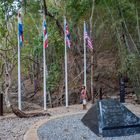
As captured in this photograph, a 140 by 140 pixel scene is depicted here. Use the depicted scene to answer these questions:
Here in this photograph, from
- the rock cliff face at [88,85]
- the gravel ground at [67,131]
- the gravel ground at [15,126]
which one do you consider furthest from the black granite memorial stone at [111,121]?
the rock cliff face at [88,85]

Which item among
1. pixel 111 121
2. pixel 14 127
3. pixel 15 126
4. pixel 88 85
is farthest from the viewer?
pixel 88 85

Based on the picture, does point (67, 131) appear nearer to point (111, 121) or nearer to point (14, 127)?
point (111, 121)

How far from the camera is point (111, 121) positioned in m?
8.27

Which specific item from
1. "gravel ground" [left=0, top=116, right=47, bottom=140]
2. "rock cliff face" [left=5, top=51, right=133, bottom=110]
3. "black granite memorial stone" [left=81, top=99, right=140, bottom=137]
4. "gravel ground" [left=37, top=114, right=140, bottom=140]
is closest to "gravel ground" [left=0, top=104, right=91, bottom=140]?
"gravel ground" [left=0, top=116, right=47, bottom=140]

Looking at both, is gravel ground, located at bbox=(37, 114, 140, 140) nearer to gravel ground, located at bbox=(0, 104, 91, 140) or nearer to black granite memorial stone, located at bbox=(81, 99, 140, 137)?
black granite memorial stone, located at bbox=(81, 99, 140, 137)

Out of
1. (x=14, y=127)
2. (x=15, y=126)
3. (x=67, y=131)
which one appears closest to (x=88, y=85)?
(x=15, y=126)

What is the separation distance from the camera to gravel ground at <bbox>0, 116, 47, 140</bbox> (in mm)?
7887

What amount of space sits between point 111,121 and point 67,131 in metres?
1.10

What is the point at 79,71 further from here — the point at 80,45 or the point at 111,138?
the point at 111,138

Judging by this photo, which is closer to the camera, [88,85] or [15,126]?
[15,126]

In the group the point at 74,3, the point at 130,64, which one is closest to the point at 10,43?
the point at 74,3

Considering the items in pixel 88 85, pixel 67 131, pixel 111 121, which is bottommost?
pixel 67 131

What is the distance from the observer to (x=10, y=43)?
16.6m

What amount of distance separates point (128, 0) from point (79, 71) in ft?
17.3
